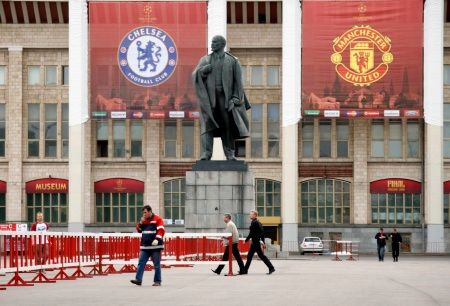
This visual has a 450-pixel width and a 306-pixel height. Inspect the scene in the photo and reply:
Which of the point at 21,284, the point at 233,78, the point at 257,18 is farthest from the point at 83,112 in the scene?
the point at 21,284

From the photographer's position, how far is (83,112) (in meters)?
76.7

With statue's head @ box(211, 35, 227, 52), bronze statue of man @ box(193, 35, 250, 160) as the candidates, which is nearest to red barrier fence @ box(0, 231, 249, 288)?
bronze statue of man @ box(193, 35, 250, 160)

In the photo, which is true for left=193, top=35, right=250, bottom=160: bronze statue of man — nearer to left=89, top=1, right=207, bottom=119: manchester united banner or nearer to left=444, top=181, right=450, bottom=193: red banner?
left=89, top=1, right=207, bottom=119: manchester united banner

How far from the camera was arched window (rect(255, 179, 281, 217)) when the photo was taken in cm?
7812

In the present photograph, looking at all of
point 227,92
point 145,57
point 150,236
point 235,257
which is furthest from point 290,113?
point 150,236

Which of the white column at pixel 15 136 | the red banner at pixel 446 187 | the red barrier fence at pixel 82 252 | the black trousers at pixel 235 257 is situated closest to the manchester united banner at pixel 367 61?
the red banner at pixel 446 187

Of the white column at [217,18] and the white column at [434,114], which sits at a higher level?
the white column at [217,18]

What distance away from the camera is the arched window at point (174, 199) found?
258 feet

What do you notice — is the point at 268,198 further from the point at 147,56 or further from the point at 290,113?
the point at 147,56

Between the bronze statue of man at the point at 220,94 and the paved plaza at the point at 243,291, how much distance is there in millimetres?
9872

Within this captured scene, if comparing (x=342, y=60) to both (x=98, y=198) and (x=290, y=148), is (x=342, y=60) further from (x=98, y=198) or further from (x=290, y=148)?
(x=98, y=198)

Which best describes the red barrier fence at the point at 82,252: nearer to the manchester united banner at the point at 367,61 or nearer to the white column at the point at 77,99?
the manchester united banner at the point at 367,61

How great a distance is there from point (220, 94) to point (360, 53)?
123 ft

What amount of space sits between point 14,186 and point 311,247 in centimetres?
1976
